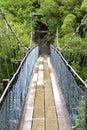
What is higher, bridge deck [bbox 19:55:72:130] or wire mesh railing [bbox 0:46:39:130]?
wire mesh railing [bbox 0:46:39:130]

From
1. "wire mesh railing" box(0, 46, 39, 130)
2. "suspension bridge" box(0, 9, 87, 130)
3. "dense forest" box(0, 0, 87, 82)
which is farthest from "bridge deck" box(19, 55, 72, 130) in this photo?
"dense forest" box(0, 0, 87, 82)

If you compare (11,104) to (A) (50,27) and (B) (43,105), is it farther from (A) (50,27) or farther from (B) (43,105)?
(A) (50,27)

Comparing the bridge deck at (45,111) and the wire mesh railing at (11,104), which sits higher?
the wire mesh railing at (11,104)

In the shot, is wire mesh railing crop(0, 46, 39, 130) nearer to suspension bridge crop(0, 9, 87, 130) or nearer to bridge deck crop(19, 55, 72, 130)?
suspension bridge crop(0, 9, 87, 130)

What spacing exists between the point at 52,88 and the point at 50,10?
15.8 metres

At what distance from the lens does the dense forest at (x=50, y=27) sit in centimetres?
1380

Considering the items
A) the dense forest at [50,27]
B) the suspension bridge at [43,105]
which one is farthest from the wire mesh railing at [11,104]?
the dense forest at [50,27]

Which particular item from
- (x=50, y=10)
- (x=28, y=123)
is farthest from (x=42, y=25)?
(x=28, y=123)

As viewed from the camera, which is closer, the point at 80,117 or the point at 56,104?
the point at 80,117

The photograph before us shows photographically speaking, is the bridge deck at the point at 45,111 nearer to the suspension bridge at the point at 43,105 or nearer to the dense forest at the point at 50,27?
the suspension bridge at the point at 43,105

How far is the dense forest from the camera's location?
1380 cm

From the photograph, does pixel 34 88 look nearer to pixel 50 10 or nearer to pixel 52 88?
pixel 52 88

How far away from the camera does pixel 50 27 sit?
2345cm

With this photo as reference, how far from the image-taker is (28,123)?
366cm
